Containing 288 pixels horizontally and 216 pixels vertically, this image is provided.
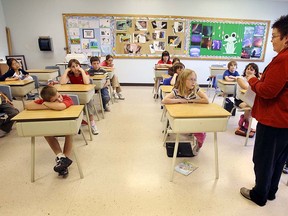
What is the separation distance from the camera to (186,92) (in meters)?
2.26

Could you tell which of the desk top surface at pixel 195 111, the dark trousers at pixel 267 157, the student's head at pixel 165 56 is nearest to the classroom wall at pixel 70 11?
the student's head at pixel 165 56

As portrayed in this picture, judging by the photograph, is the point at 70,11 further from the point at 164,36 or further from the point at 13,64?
the point at 13,64

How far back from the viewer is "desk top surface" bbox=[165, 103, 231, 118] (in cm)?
179

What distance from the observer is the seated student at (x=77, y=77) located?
3102 mm

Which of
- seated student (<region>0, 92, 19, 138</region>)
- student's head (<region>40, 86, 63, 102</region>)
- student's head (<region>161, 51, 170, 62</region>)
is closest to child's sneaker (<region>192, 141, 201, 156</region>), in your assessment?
student's head (<region>40, 86, 63, 102</region>)

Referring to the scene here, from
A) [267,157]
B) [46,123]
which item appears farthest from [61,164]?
[267,157]

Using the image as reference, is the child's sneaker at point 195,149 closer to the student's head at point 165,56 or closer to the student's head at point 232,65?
the student's head at point 232,65

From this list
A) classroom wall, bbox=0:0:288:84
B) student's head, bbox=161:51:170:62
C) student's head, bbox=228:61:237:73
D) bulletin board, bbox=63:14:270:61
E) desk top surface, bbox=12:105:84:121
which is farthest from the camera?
bulletin board, bbox=63:14:270:61

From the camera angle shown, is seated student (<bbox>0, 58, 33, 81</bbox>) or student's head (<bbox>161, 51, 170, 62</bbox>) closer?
seated student (<bbox>0, 58, 33, 81</bbox>)

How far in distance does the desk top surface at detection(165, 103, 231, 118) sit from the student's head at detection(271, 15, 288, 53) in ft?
2.25

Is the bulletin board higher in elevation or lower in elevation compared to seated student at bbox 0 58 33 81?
higher

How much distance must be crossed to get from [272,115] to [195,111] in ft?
2.08

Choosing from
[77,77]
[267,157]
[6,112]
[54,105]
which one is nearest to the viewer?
[267,157]

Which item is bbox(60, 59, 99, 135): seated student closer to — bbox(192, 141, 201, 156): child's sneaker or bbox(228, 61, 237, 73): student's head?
bbox(192, 141, 201, 156): child's sneaker
